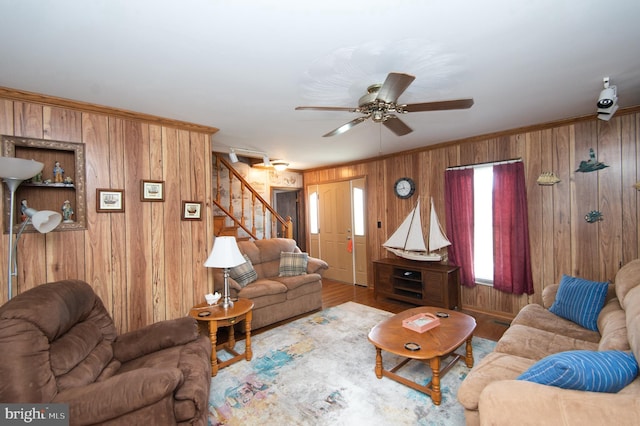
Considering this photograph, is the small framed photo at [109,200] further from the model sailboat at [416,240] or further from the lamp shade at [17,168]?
the model sailboat at [416,240]

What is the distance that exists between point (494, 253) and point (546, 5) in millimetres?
3111

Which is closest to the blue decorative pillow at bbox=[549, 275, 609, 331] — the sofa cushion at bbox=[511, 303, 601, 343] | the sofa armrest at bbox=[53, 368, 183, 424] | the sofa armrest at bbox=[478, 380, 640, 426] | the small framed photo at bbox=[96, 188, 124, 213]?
the sofa cushion at bbox=[511, 303, 601, 343]

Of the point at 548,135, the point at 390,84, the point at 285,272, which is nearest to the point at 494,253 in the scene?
the point at 548,135

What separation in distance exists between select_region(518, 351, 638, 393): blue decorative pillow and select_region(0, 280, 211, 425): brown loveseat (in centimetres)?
177

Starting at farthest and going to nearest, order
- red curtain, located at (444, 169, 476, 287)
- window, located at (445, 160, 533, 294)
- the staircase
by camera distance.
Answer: the staircase
red curtain, located at (444, 169, 476, 287)
window, located at (445, 160, 533, 294)

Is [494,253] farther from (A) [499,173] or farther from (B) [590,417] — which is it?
(B) [590,417]

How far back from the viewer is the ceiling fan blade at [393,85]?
61.0 inches

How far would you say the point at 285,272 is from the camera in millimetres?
4250

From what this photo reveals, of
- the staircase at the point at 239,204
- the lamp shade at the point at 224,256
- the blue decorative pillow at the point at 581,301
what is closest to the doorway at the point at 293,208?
the staircase at the point at 239,204

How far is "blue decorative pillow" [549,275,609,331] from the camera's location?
2.30 meters

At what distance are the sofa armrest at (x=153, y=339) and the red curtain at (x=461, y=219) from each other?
3.47 metres

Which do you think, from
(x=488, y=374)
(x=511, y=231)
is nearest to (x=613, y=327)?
(x=488, y=374)

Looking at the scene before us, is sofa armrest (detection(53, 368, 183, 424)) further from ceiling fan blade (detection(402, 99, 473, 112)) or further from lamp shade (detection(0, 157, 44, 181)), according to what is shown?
ceiling fan blade (detection(402, 99, 473, 112))

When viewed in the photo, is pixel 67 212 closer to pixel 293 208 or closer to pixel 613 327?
pixel 613 327
